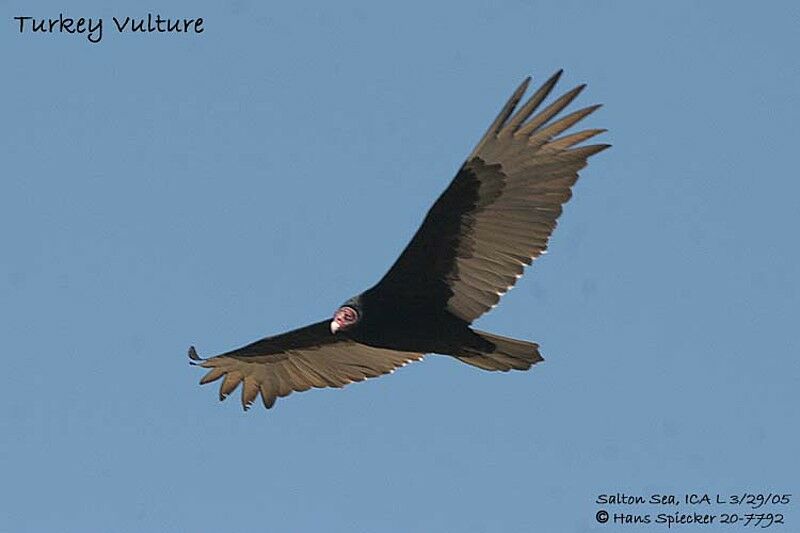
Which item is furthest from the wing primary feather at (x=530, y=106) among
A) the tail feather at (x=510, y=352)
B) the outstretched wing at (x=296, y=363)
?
the outstretched wing at (x=296, y=363)

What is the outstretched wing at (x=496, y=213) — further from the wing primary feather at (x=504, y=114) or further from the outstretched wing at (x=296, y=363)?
the outstretched wing at (x=296, y=363)

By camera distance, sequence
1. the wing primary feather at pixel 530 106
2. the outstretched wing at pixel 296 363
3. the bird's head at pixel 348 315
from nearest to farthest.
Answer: the wing primary feather at pixel 530 106 < the bird's head at pixel 348 315 < the outstretched wing at pixel 296 363

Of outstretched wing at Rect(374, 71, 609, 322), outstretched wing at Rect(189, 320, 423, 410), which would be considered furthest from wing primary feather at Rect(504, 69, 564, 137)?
outstretched wing at Rect(189, 320, 423, 410)

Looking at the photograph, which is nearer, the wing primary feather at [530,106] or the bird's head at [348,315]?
the wing primary feather at [530,106]

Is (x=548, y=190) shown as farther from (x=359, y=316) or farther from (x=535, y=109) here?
(x=359, y=316)

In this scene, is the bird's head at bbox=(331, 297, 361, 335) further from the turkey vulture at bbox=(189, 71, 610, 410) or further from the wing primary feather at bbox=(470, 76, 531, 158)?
the wing primary feather at bbox=(470, 76, 531, 158)

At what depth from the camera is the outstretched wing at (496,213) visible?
11016mm

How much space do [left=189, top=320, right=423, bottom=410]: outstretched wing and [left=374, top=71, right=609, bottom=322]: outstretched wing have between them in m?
1.29

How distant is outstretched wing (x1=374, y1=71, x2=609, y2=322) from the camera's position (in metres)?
11.0

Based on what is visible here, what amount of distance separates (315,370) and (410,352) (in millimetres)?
1174

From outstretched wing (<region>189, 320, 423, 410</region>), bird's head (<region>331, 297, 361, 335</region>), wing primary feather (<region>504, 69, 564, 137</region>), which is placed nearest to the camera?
wing primary feather (<region>504, 69, 564, 137</region>)

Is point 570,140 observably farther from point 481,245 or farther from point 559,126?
point 481,245

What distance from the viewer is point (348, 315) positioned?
11.3 meters

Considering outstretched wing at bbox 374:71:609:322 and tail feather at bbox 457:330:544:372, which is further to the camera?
tail feather at bbox 457:330:544:372
